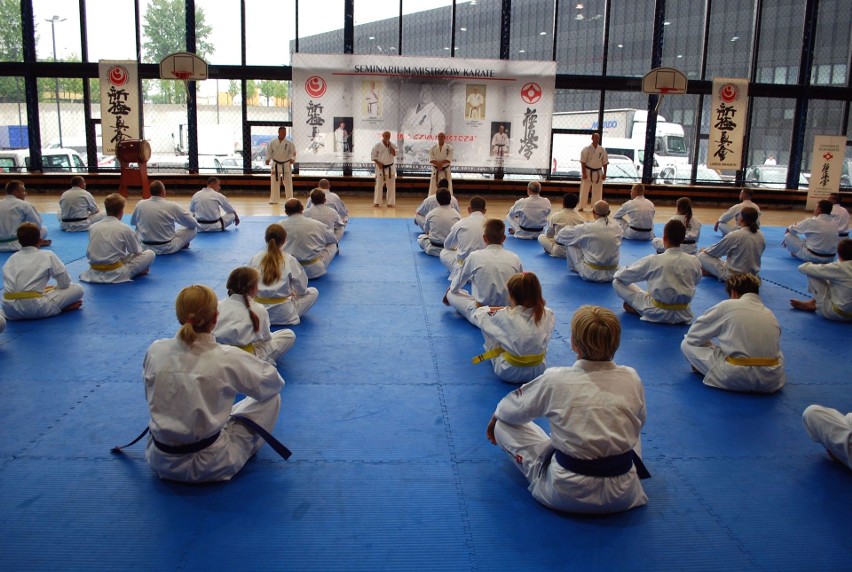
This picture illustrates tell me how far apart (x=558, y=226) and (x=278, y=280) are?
519 cm

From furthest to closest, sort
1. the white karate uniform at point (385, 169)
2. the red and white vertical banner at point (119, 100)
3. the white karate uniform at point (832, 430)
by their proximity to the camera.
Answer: the red and white vertical banner at point (119, 100), the white karate uniform at point (385, 169), the white karate uniform at point (832, 430)

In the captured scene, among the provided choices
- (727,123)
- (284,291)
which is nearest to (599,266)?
(284,291)

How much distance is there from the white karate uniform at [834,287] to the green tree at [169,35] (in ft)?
48.4

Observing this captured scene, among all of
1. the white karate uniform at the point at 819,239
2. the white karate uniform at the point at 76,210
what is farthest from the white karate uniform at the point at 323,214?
the white karate uniform at the point at 819,239

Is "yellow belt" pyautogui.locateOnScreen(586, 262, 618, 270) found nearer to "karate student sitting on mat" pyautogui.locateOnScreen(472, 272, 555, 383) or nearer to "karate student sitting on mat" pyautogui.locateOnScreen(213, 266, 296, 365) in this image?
"karate student sitting on mat" pyautogui.locateOnScreen(472, 272, 555, 383)

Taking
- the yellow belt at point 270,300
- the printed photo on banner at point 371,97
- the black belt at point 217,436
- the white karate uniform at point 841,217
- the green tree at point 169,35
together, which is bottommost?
the black belt at point 217,436

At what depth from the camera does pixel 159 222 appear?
30.5 feet

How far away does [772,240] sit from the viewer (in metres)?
12.2

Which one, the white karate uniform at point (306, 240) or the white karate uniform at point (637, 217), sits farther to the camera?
the white karate uniform at point (637, 217)

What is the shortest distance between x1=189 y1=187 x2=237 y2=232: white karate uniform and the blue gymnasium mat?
4958 mm

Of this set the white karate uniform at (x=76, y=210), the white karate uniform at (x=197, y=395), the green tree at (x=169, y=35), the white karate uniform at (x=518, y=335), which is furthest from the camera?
the green tree at (x=169, y=35)

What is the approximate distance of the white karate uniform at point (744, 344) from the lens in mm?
4871

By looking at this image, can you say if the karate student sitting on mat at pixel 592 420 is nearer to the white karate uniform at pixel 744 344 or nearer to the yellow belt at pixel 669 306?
the white karate uniform at pixel 744 344

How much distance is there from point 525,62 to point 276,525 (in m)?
15.2
